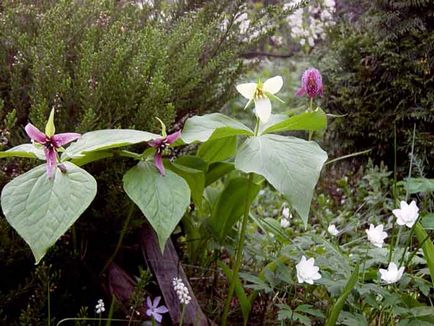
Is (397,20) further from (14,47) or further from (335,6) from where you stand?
(14,47)

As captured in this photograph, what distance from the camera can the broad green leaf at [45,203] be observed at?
87cm

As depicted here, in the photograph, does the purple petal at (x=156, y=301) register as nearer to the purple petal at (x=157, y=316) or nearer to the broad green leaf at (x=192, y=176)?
the purple petal at (x=157, y=316)

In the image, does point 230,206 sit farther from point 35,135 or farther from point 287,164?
point 35,135

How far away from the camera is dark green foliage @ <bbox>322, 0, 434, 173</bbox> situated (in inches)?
86.4

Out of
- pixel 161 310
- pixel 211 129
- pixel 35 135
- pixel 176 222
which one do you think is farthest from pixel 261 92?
pixel 161 310

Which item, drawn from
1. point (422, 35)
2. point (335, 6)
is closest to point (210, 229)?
point (422, 35)

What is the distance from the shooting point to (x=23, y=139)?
4.33 ft

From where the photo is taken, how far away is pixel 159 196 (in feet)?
3.32

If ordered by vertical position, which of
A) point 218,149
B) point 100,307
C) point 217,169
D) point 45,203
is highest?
point 45,203

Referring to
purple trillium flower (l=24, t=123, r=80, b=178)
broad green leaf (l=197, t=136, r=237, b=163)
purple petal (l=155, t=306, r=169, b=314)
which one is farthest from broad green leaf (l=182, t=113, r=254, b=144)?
purple petal (l=155, t=306, r=169, b=314)

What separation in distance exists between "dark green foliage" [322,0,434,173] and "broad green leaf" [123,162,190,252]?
130 cm

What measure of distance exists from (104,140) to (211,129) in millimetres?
220

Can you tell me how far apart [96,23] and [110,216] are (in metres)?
0.52

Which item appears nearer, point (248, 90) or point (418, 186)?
point (248, 90)
